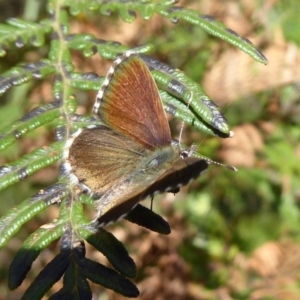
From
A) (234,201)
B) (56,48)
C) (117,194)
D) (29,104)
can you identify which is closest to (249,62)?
(234,201)

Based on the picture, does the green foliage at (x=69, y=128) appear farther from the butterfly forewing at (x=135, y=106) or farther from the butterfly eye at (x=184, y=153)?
the butterfly eye at (x=184, y=153)

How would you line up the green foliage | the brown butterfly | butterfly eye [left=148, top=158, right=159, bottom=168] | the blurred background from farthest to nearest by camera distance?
the blurred background
butterfly eye [left=148, top=158, right=159, bottom=168]
the brown butterfly
the green foliage

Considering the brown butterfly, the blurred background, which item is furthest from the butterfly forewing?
the blurred background

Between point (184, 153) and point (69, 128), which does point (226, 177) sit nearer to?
point (184, 153)

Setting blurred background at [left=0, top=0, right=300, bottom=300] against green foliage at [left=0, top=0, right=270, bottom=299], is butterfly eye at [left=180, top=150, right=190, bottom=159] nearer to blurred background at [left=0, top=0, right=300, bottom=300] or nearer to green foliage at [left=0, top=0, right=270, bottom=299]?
green foliage at [left=0, top=0, right=270, bottom=299]

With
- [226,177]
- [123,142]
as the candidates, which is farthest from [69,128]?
[226,177]

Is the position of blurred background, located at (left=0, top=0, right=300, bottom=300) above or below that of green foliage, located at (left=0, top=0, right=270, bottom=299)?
above

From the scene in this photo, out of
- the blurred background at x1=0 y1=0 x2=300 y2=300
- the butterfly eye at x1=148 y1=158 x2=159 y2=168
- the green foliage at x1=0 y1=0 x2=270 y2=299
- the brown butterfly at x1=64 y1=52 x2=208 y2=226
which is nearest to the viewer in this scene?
the green foliage at x1=0 y1=0 x2=270 y2=299

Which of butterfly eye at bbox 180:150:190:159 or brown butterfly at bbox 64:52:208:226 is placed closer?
brown butterfly at bbox 64:52:208:226

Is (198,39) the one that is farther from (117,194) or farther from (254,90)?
(117,194)
